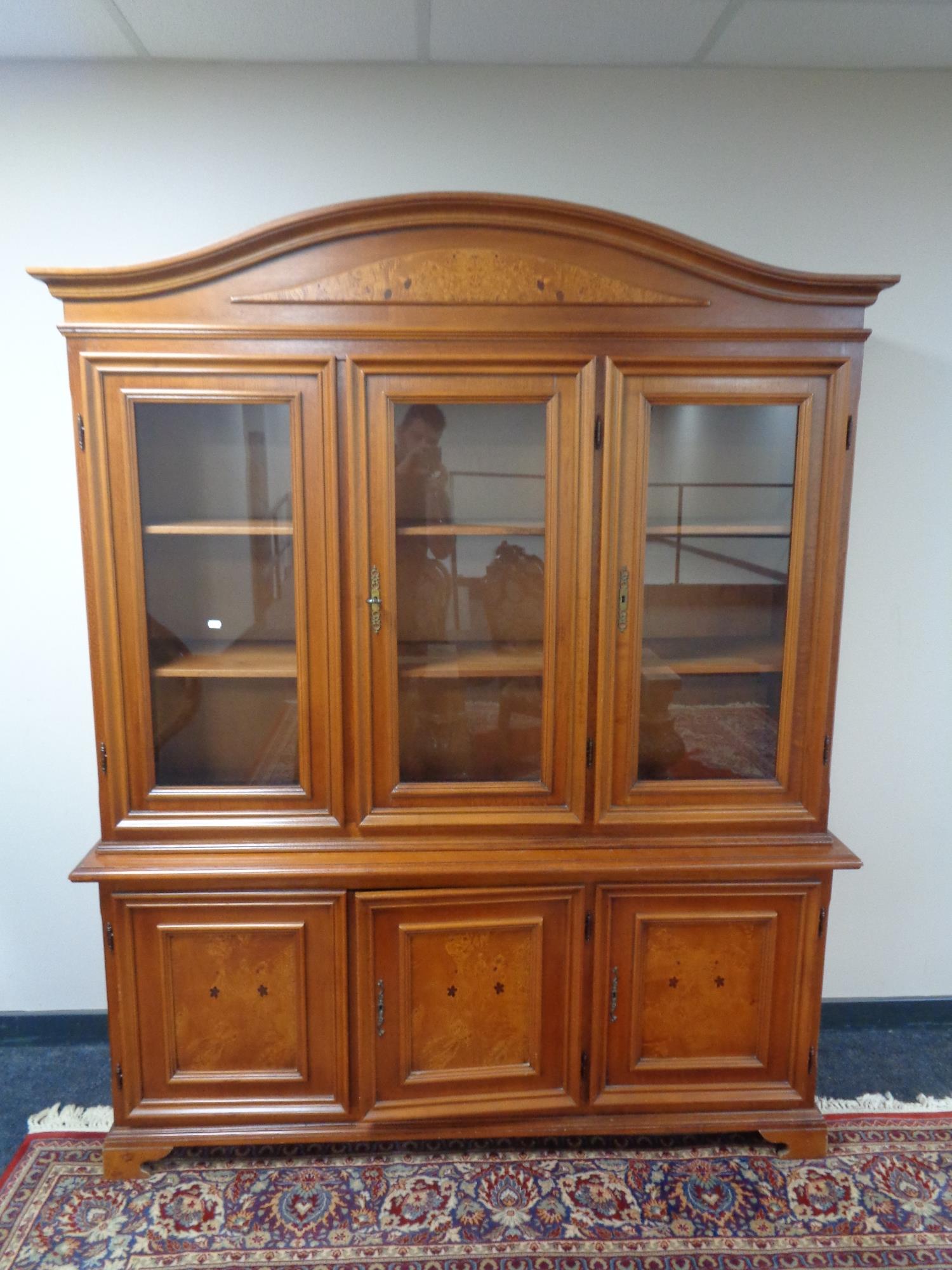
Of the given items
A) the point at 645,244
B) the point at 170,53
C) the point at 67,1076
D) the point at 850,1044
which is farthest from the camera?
the point at 850,1044

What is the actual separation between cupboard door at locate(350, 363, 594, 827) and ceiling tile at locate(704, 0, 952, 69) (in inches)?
31.5

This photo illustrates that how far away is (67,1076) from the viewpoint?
1961mm

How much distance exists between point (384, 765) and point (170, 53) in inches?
60.8

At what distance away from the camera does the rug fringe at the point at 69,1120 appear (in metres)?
1.79

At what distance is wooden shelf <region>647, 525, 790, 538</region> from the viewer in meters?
1.60

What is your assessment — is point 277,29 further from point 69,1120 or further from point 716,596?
point 69,1120

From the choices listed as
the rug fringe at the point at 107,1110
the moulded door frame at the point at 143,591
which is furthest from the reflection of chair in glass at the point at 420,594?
the rug fringe at the point at 107,1110

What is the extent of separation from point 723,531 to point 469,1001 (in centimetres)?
107

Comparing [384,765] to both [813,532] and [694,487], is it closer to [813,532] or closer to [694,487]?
[694,487]

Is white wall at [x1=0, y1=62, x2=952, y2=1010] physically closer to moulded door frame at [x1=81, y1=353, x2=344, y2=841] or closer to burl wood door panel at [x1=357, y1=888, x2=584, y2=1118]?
moulded door frame at [x1=81, y1=353, x2=344, y2=841]

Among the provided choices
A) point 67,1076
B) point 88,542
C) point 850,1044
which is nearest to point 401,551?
point 88,542

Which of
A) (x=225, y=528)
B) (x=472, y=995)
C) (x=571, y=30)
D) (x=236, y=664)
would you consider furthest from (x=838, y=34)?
(x=472, y=995)

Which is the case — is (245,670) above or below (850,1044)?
above

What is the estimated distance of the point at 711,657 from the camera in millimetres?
1655
